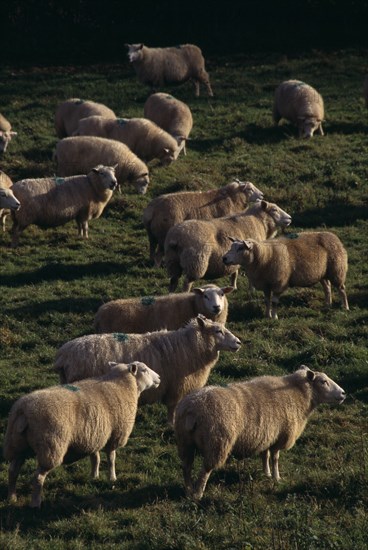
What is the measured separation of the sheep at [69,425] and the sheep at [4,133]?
11616mm

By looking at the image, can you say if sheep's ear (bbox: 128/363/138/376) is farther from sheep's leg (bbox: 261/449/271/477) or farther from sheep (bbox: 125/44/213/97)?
sheep (bbox: 125/44/213/97)

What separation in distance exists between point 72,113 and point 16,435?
13.9 m

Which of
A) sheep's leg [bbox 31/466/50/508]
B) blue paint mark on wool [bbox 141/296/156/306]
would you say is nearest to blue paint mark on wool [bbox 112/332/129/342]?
blue paint mark on wool [bbox 141/296/156/306]

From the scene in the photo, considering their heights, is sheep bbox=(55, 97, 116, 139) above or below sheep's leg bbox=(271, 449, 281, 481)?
above

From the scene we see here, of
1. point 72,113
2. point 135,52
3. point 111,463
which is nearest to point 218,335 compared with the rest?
point 111,463

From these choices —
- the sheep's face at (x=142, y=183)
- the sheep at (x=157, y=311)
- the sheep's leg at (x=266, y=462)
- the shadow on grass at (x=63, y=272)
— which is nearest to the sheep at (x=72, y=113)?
the sheep's face at (x=142, y=183)

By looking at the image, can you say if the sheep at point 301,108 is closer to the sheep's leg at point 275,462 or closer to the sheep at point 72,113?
the sheep at point 72,113

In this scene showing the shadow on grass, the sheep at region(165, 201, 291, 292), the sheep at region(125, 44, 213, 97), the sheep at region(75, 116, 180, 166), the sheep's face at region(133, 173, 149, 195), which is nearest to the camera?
the sheep at region(165, 201, 291, 292)

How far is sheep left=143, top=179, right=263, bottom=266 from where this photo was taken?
17.6 metres

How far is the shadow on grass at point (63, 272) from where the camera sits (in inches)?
681

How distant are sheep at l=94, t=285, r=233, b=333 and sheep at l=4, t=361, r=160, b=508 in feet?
6.86

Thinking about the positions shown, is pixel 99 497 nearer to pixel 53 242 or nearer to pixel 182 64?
pixel 53 242

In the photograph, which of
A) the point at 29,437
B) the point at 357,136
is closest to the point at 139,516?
the point at 29,437

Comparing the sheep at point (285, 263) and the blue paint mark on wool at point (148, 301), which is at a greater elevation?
the blue paint mark on wool at point (148, 301)
